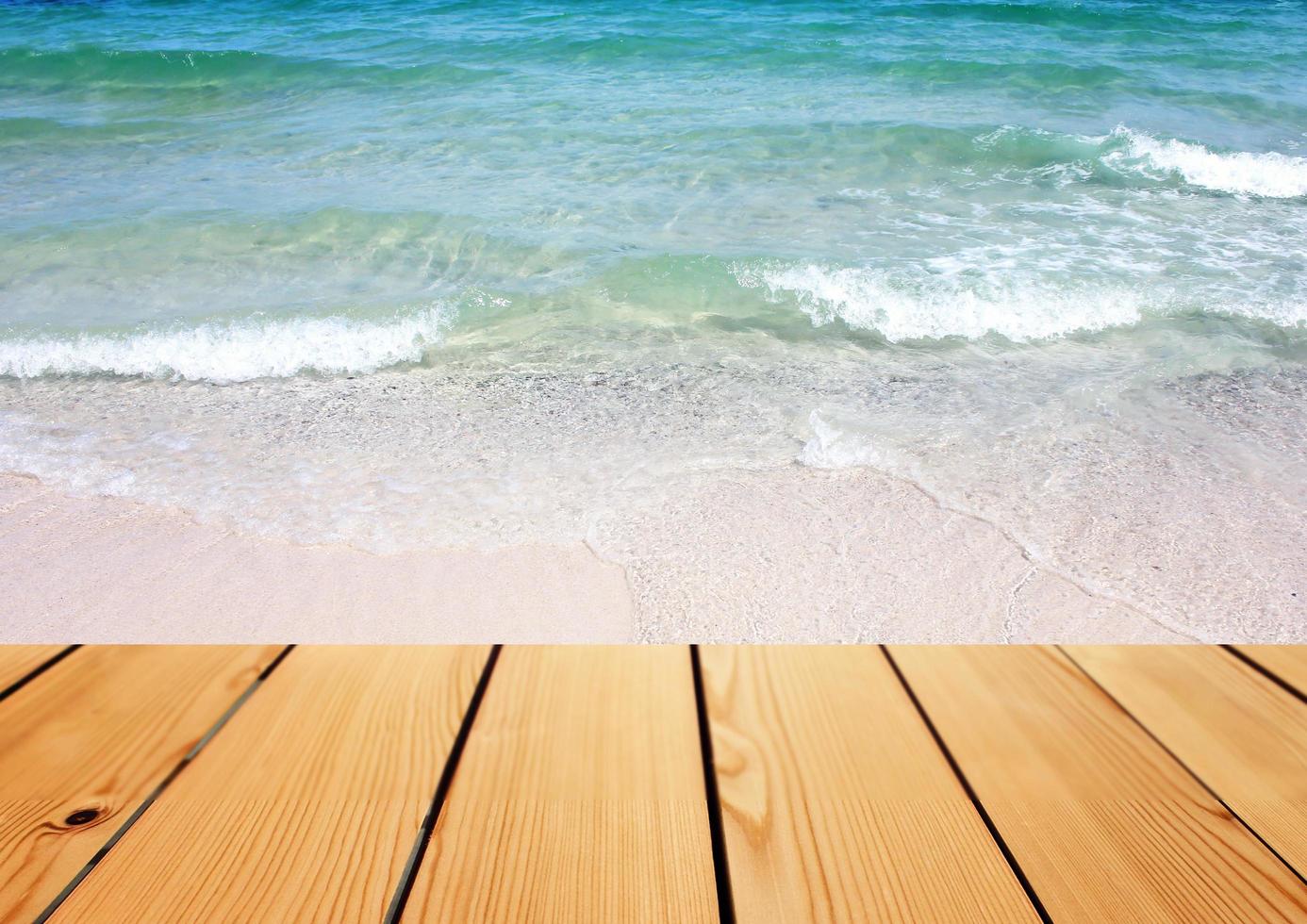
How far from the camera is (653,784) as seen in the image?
42.9 inches

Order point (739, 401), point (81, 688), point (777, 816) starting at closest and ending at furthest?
point (777, 816) → point (81, 688) → point (739, 401)

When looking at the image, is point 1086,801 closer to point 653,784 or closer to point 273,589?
point 653,784

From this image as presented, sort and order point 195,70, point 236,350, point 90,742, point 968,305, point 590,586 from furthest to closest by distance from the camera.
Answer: point 195,70, point 968,305, point 236,350, point 590,586, point 90,742

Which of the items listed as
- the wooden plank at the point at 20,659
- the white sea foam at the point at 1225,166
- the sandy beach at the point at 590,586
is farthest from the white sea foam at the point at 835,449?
the white sea foam at the point at 1225,166

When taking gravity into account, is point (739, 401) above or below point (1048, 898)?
below

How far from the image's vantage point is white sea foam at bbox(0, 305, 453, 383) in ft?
14.2

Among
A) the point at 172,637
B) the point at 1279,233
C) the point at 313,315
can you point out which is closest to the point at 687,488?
the point at 172,637

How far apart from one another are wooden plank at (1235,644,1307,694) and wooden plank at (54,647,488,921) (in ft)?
3.66

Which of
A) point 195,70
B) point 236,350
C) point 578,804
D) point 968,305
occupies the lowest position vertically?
point 968,305

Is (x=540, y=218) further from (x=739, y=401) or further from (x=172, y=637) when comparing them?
(x=172, y=637)

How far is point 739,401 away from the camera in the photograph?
381 cm

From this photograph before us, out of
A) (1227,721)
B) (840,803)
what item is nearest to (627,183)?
(1227,721)

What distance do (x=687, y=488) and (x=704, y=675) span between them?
1.83 metres

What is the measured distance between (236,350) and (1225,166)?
6839mm
